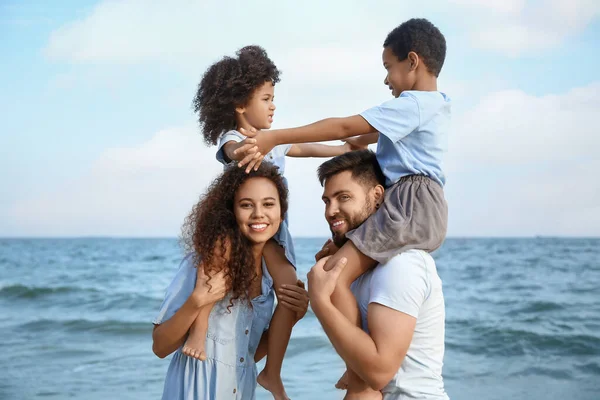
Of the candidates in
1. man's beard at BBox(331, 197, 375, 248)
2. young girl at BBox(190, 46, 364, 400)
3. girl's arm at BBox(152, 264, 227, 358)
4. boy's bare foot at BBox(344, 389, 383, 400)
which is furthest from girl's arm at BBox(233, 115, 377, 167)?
boy's bare foot at BBox(344, 389, 383, 400)

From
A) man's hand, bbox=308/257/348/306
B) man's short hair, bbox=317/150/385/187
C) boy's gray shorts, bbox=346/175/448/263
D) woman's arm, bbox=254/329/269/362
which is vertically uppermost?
man's short hair, bbox=317/150/385/187

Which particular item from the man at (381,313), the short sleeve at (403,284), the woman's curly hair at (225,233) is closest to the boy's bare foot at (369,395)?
the man at (381,313)

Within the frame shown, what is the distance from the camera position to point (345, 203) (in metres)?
3.06

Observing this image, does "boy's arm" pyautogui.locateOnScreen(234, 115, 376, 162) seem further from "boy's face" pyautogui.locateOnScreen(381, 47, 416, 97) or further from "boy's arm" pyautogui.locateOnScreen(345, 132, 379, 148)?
"boy's arm" pyautogui.locateOnScreen(345, 132, 379, 148)

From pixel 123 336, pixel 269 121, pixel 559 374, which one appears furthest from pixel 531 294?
pixel 269 121

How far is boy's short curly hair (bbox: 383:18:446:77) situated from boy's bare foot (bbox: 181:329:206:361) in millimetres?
1729

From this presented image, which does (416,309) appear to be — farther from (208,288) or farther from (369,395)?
(208,288)

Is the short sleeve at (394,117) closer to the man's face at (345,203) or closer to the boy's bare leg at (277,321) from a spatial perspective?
the man's face at (345,203)

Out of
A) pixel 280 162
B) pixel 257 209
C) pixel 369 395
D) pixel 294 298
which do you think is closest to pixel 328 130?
pixel 257 209

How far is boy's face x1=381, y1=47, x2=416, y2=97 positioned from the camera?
11.0 feet

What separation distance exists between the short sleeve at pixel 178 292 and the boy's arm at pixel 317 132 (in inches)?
24.7

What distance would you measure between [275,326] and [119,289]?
16228 millimetres

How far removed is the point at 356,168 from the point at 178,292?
3.50 feet

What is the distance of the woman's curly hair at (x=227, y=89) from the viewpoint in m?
4.00
